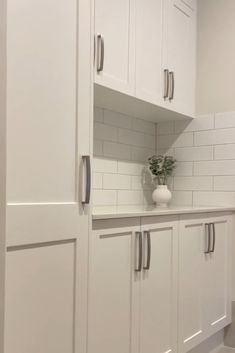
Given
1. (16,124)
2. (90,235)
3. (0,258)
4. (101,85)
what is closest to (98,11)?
(101,85)

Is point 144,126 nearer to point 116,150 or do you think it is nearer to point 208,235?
point 116,150

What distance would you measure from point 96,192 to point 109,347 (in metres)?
1.01

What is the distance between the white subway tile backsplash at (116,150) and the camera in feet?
8.61

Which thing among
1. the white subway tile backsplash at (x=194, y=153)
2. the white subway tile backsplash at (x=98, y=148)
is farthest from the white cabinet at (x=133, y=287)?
the white subway tile backsplash at (x=194, y=153)

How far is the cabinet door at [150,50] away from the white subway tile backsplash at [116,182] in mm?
551

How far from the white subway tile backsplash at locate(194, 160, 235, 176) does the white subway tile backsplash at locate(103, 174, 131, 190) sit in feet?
1.72

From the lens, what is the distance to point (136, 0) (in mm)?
2244

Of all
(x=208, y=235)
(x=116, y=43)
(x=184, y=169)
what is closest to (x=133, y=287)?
(x=208, y=235)

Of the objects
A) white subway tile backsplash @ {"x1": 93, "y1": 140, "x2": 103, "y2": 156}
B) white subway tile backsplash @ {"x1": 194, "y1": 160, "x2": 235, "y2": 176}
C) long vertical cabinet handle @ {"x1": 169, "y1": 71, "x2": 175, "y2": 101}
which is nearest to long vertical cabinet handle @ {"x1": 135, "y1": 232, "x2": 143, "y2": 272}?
white subway tile backsplash @ {"x1": 93, "y1": 140, "x2": 103, "y2": 156}

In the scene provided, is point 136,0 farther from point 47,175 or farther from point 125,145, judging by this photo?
point 47,175

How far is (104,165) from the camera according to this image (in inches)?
102

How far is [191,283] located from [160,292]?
1.23ft

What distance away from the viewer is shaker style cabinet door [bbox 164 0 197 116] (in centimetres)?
261

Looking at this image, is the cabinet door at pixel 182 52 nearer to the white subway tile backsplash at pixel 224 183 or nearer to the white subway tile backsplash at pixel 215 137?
the white subway tile backsplash at pixel 215 137
